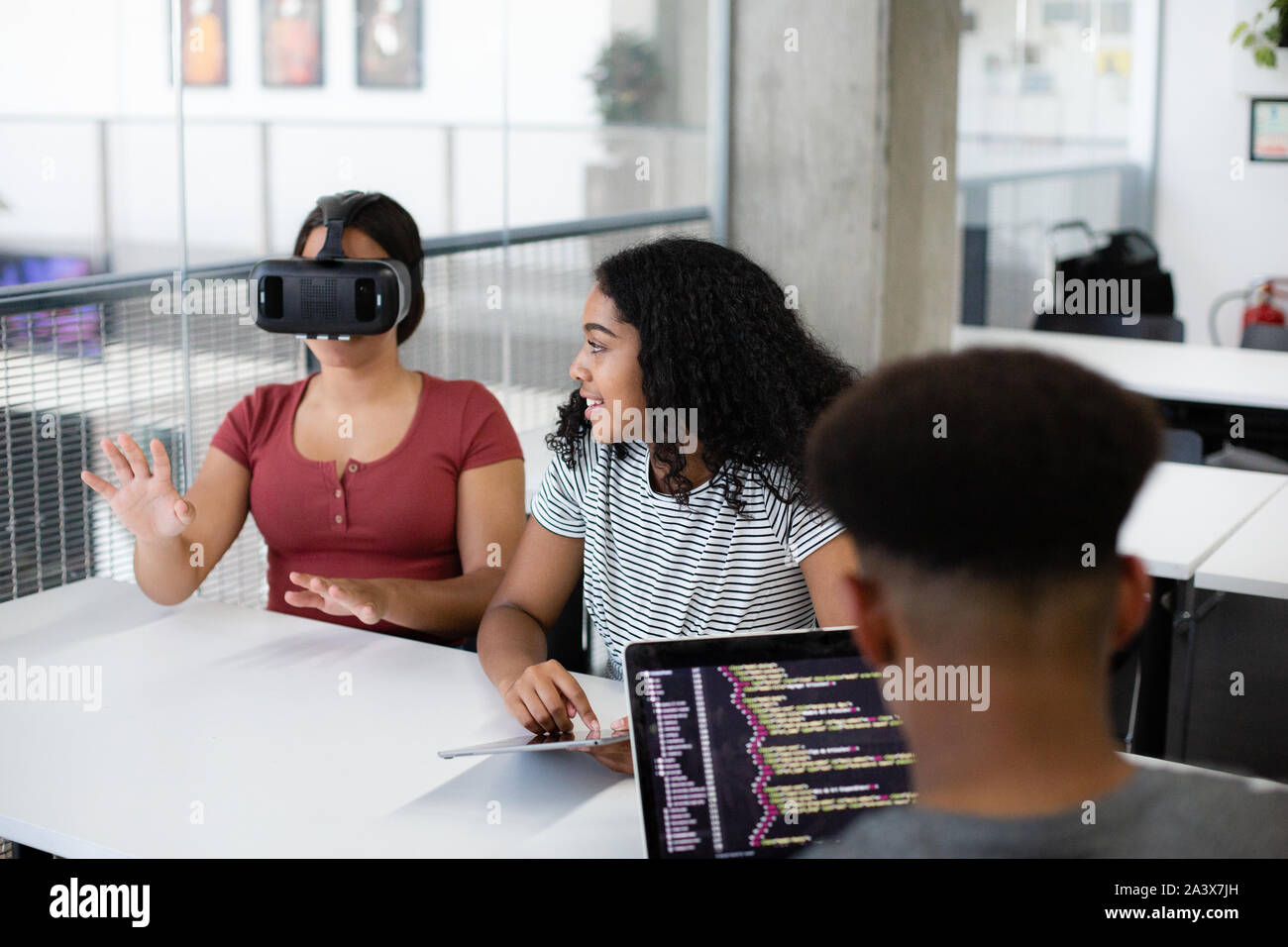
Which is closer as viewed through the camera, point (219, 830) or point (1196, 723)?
point (219, 830)

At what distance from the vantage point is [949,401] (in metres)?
0.76

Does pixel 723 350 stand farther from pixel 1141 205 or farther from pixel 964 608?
pixel 1141 205

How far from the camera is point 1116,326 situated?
182 inches

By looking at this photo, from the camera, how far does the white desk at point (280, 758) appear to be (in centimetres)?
133

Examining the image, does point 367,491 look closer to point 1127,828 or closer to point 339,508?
point 339,508

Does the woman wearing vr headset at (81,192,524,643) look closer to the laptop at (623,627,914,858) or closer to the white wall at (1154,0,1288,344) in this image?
the laptop at (623,627,914,858)

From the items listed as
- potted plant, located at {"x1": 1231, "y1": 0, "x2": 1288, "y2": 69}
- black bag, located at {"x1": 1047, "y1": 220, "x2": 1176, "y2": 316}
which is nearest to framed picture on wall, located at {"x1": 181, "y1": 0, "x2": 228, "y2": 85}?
black bag, located at {"x1": 1047, "y1": 220, "x2": 1176, "y2": 316}

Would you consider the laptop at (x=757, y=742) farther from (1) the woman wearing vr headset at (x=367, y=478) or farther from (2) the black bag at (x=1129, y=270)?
(2) the black bag at (x=1129, y=270)

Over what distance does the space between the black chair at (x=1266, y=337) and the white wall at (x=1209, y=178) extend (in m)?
3.38

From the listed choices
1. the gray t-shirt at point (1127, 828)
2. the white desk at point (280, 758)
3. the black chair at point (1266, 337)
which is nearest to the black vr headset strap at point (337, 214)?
the white desk at point (280, 758)

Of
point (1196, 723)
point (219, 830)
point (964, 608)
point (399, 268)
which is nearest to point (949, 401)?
point (964, 608)

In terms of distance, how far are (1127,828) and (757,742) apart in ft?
1.55

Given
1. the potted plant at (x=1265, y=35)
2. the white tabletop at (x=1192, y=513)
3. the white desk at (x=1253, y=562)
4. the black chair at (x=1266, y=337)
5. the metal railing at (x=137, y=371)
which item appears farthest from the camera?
the potted plant at (x=1265, y=35)
